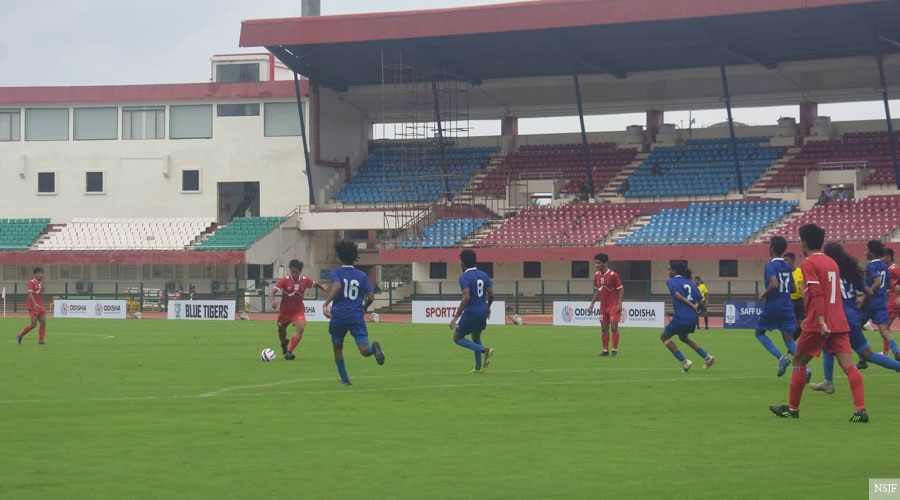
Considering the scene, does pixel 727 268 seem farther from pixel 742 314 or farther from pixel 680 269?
pixel 680 269

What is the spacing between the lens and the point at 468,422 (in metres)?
13.7

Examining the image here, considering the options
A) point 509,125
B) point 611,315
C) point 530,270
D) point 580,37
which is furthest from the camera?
point 509,125

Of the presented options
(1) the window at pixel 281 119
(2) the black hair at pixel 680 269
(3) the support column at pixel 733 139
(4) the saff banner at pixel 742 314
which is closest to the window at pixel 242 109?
(1) the window at pixel 281 119

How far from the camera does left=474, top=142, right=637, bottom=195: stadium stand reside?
63094 millimetres

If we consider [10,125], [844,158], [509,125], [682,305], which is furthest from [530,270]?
[682,305]

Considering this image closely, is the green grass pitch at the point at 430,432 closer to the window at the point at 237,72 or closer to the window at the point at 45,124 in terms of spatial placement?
the window at the point at 237,72

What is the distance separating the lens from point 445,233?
2314 inches

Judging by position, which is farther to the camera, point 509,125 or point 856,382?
point 509,125

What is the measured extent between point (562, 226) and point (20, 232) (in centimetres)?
2953

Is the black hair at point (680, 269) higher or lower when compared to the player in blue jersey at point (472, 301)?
higher

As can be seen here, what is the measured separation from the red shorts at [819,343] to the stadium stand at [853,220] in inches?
1508

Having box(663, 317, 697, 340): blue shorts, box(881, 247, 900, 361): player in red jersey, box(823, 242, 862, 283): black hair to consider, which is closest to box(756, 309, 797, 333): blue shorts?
box(663, 317, 697, 340): blue shorts

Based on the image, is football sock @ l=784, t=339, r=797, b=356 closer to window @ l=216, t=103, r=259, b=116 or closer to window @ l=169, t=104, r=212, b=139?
window @ l=216, t=103, r=259, b=116

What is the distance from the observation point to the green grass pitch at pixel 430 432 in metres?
9.72
